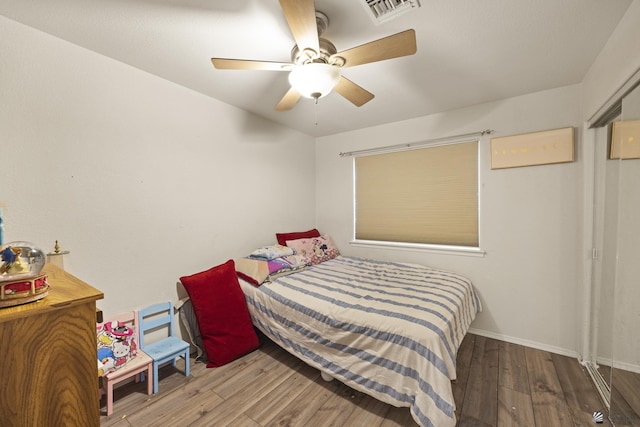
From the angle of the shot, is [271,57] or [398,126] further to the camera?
[398,126]

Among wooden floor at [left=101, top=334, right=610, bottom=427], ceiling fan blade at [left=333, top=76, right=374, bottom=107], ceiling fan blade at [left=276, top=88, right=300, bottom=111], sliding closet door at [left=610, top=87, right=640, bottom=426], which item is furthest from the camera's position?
ceiling fan blade at [left=276, top=88, right=300, bottom=111]

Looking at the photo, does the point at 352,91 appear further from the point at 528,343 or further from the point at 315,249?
the point at 528,343

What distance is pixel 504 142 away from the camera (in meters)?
2.58

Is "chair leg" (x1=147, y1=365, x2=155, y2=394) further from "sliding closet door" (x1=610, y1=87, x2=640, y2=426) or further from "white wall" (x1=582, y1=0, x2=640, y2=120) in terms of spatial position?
"white wall" (x1=582, y1=0, x2=640, y2=120)

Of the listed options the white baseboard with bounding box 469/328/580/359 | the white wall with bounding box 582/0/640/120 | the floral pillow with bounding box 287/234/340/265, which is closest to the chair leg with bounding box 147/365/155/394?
the floral pillow with bounding box 287/234/340/265

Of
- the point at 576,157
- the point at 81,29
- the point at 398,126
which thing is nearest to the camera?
the point at 81,29

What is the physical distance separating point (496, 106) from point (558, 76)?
52 cm

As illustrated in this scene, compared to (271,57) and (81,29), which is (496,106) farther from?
(81,29)

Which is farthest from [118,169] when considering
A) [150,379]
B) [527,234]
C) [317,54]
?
[527,234]

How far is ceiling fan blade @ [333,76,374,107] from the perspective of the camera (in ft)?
5.89

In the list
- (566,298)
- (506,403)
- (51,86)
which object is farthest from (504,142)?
(51,86)

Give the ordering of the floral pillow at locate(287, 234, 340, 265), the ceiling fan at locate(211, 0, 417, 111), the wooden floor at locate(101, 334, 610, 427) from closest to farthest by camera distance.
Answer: the ceiling fan at locate(211, 0, 417, 111), the wooden floor at locate(101, 334, 610, 427), the floral pillow at locate(287, 234, 340, 265)

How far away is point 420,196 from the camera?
3.14 m

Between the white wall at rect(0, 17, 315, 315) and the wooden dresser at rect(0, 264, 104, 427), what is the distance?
50.8 inches
